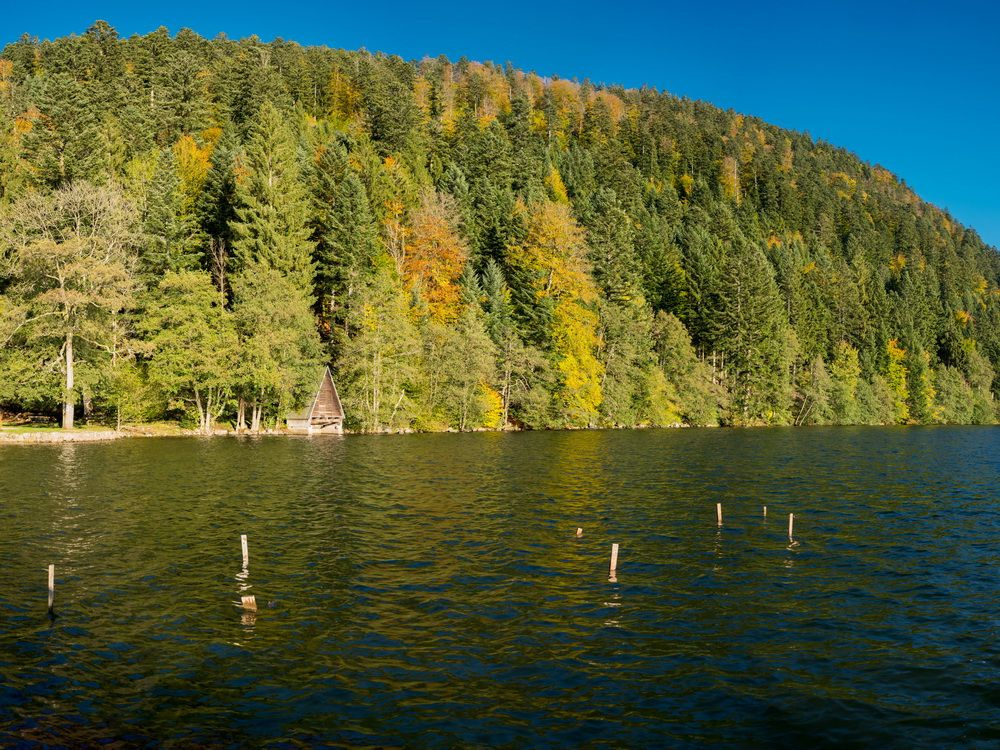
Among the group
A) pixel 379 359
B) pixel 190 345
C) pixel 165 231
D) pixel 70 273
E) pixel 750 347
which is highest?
pixel 165 231

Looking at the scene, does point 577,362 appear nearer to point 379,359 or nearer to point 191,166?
point 379,359

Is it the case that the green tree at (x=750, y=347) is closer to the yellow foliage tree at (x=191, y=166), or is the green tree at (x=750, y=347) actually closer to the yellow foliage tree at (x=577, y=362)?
the yellow foliage tree at (x=577, y=362)

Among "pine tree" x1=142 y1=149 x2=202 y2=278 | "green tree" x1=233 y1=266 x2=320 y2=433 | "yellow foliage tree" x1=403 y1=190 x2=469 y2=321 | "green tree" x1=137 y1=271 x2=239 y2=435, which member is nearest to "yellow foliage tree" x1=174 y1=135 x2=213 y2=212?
"pine tree" x1=142 y1=149 x2=202 y2=278

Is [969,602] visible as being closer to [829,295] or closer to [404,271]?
[404,271]

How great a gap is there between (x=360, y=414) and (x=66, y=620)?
61.5 metres

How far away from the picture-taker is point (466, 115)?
15425cm

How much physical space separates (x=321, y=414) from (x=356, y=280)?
58.0ft

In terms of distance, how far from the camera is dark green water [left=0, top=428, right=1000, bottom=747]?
41.3ft

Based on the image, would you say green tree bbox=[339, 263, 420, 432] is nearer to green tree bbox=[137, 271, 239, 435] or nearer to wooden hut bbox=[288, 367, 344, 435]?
wooden hut bbox=[288, 367, 344, 435]

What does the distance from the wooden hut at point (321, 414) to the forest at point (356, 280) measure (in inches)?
68.9

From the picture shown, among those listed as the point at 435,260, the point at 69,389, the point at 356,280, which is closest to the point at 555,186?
the point at 435,260

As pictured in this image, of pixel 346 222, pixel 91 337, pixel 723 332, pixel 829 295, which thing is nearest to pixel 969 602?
pixel 91 337

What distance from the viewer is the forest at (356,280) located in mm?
69125

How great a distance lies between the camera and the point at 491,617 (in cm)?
1783
